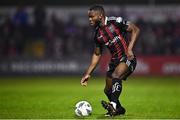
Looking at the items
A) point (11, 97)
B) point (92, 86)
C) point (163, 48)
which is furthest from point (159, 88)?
point (163, 48)

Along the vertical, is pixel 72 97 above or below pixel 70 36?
above

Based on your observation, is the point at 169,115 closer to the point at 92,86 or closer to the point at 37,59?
the point at 92,86

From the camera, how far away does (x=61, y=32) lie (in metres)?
27.8

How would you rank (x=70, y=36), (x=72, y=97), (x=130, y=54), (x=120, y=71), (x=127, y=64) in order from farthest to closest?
(x=70, y=36)
(x=72, y=97)
(x=127, y=64)
(x=120, y=71)
(x=130, y=54)

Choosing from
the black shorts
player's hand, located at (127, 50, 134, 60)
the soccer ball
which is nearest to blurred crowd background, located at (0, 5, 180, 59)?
the black shorts

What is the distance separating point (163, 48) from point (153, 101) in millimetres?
12468

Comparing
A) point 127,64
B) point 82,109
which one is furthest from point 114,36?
point 82,109

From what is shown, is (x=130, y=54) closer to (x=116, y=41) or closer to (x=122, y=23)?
(x=116, y=41)

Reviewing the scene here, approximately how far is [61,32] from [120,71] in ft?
54.2

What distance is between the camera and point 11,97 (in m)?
16.8

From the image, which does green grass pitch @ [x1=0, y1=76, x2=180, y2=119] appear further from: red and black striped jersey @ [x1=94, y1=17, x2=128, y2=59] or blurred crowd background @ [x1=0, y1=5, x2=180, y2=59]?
blurred crowd background @ [x1=0, y1=5, x2=180, y2=59]

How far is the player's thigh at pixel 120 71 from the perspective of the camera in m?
11.5

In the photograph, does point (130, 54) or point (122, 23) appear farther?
point (122, 23)

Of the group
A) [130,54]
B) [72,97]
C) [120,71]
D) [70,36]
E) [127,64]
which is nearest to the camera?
[130,54]
